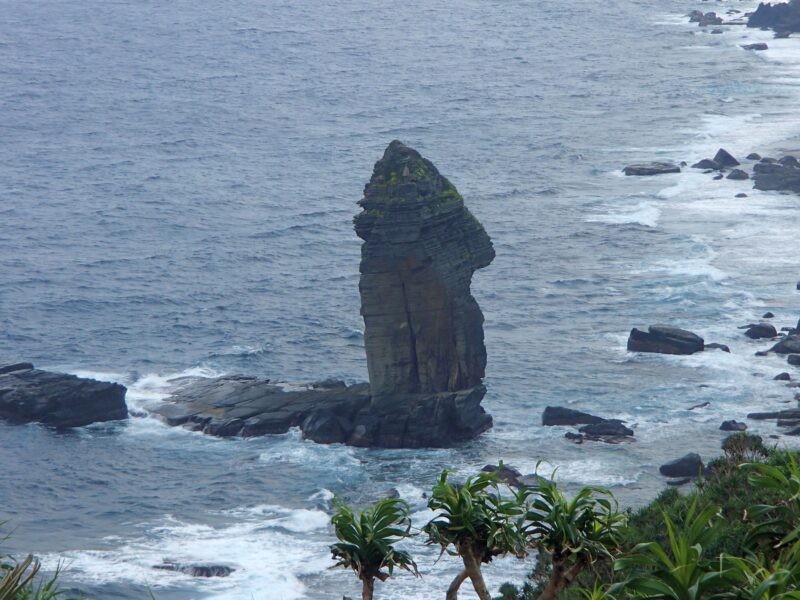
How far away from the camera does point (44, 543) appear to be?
59.5 meters

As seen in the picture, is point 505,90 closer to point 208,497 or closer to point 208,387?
point 208,387

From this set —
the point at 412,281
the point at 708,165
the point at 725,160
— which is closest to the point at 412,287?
the point at 412,281

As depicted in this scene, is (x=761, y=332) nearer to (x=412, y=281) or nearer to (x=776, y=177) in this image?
(x=412, y=281)

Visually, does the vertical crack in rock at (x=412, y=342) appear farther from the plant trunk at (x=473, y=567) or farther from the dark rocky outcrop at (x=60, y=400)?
the plant trunk at (x=473, y=567)

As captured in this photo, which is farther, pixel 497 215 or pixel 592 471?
pixel 497 215

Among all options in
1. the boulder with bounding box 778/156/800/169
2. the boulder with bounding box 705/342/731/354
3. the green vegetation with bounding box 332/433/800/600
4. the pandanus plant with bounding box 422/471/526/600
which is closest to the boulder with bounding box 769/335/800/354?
the boulder with bounding box 705/342/731/354

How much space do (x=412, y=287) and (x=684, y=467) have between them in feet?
57.2

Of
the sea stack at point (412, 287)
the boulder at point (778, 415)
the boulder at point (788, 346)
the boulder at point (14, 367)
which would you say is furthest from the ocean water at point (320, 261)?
the boulder at point (14, 367)

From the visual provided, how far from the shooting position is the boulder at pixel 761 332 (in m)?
80.2

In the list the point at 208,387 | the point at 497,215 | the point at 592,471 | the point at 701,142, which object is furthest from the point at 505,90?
the point at 592,471

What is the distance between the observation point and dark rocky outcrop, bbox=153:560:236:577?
5444 cm

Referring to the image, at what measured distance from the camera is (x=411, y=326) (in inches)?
2771

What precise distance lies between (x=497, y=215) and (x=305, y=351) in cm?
3643

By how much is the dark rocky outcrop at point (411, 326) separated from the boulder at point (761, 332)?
19087 millimetres
